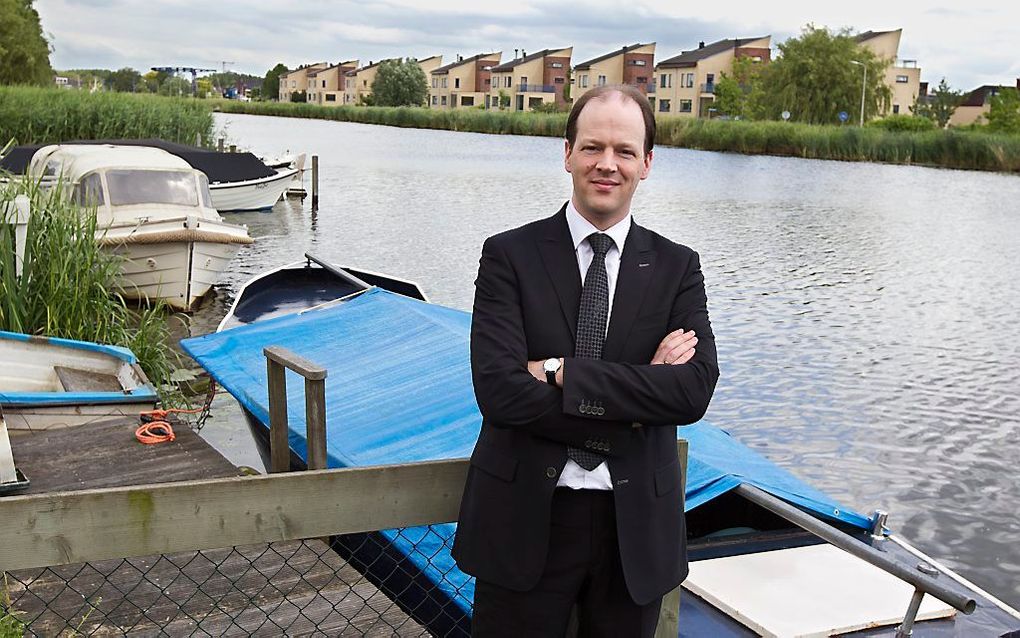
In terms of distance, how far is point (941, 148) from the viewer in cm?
5581

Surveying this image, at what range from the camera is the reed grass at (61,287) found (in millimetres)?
10133

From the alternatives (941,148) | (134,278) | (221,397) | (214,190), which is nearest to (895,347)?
(221,397)

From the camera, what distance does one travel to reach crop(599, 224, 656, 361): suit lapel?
283 centimetres

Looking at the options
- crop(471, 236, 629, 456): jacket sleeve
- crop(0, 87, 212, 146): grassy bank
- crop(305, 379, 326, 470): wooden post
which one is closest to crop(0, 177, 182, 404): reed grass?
crop(305, 379, 326, 470): wooden post

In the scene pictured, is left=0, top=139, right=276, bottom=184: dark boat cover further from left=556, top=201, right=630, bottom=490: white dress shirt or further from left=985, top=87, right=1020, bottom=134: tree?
left=985, top=87, right=1020, bottom=134: tree

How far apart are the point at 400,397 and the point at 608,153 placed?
427 cm

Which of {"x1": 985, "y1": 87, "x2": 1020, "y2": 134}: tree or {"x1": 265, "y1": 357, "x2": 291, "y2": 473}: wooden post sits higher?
{"x1": 985, "y1": 87, "x2": 1020, "y2": 134}: tree

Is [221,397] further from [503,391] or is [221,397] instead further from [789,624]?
[503,391]

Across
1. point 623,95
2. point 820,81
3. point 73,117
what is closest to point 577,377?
point 623,95

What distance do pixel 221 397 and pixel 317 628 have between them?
7.85 metres

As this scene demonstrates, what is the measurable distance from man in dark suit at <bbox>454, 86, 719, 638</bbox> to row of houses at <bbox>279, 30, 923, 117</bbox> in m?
73.4

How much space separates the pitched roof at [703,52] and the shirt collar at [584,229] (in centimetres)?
11448

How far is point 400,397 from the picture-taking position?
22.4ft

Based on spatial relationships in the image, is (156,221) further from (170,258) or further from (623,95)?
(623,95)
